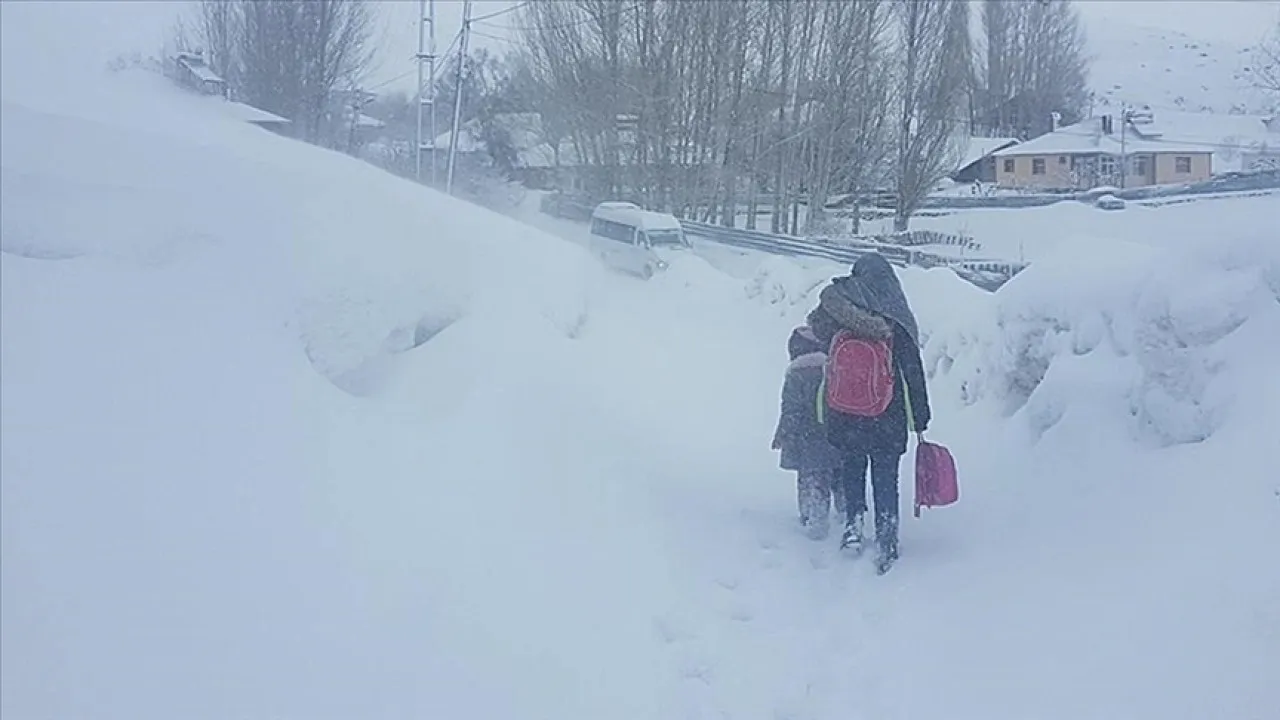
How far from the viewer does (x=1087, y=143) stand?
694cm

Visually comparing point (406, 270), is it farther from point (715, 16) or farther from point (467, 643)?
point (715, 16)

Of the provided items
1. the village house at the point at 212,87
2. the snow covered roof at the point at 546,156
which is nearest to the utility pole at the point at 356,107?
the village house at the point at 212,87

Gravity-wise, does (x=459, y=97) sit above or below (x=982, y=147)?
Answer: above

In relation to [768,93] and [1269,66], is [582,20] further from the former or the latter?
[1269,66]

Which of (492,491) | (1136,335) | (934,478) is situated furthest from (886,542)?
(492,491)

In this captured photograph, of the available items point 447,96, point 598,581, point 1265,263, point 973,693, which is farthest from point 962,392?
point 447,96

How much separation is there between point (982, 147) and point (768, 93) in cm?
366

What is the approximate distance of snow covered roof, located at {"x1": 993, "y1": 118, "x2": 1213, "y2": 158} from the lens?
21.0 feet

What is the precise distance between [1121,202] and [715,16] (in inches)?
305

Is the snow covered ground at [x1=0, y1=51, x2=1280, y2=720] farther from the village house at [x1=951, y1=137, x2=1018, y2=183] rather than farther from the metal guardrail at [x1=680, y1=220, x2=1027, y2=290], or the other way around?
the village house at [x1=951, y1=137, x2=1018, y2=183]

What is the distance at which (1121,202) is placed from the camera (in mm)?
6676

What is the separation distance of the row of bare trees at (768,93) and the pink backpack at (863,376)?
235 centimetres

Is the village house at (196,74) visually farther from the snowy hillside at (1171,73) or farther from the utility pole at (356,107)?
the snowy hillside at (1171,73)

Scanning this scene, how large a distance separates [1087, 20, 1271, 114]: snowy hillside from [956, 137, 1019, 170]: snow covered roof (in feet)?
1.85
